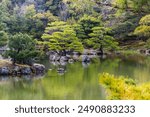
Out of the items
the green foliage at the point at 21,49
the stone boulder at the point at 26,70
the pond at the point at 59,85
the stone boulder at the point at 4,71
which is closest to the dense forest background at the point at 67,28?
the green foliage at the point at 21,49

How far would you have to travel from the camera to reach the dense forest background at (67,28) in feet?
92.6

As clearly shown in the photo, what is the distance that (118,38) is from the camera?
36.4m

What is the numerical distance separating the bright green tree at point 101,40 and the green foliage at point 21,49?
37.5ft

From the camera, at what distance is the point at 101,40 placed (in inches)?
1204

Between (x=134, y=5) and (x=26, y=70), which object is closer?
(x=134, y=5)

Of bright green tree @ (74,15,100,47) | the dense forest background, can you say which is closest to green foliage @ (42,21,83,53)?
the dense forest background

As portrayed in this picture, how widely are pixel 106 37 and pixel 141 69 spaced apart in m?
11.5

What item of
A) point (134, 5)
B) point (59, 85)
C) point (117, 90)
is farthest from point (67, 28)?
point (117, 90)

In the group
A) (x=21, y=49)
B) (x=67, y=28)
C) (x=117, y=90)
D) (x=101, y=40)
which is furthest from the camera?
(x=101, y=40)

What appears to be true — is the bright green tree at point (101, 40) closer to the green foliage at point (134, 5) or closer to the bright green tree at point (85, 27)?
the bright green tree at point (85, 27)

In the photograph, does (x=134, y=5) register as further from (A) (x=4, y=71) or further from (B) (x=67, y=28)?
(B) (x=67, y=28)

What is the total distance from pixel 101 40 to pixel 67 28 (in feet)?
10.6

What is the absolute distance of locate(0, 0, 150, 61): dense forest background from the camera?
92.6ft

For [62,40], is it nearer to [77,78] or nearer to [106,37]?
[106,37]
